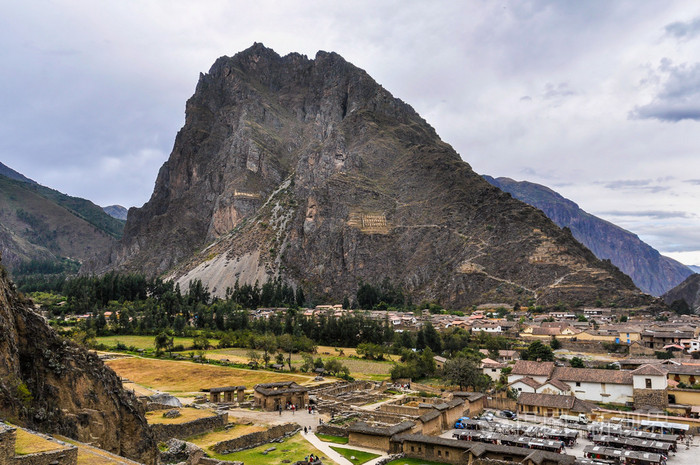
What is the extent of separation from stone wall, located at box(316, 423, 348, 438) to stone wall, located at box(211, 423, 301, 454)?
2120 mm

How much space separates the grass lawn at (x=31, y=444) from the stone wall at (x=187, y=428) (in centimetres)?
1692

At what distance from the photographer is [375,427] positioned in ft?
143

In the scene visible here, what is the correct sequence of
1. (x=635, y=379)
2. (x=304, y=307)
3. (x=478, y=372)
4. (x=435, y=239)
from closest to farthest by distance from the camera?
1. (x=635, y=379)
2. (x=478, y=372)
3. (x=304, y=307)
4. (x=435, y=239)

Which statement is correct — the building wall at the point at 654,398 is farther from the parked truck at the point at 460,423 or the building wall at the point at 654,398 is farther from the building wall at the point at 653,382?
the parked truck at the point at 460,423

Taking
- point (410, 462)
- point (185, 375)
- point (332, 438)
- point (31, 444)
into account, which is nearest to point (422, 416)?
point (410, 462)

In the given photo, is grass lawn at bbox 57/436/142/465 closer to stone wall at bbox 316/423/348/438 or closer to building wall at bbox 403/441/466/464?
building wall at bbox 403/441/466/464

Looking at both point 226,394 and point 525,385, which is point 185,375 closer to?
point 226,394

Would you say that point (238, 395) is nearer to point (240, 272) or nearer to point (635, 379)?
point (635, 379)

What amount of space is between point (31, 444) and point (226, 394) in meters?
39.7

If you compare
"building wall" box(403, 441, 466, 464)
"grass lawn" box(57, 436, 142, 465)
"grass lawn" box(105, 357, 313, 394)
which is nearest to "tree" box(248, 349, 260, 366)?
"grass lawn" box(105, 357, 313, 394)

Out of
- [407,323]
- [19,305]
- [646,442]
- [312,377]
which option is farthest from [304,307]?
[19,305]

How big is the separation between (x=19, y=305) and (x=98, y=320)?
79.8 meters

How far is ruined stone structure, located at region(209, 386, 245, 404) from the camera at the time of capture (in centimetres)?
5512

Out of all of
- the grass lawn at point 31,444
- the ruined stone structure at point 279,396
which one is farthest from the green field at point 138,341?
the grass lawn at point 31,444
